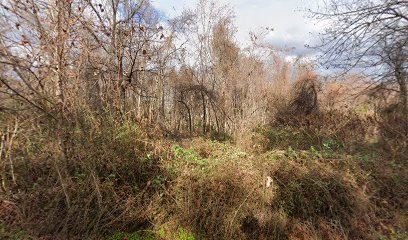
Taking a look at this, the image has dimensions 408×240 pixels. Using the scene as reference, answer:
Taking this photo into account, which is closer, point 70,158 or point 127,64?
point 70,158

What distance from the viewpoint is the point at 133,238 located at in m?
3.47

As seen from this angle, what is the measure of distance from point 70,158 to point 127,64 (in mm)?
4353

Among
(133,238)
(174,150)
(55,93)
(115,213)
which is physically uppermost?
(55,93)

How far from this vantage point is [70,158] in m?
3.73

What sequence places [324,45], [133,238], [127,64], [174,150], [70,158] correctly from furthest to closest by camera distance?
1. [127,64]
2. [324,45]
3. [174,150]
4. [70,158]
5. [133,238]

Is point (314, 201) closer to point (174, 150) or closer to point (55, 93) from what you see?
point (174, 150)

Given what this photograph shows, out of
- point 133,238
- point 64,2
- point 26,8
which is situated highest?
point 64,2

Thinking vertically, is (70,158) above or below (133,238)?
above

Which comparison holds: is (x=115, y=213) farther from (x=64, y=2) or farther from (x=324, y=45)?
(x=324, y=45)

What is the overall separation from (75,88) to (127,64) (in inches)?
145

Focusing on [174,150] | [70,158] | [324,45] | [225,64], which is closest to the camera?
[70,158]

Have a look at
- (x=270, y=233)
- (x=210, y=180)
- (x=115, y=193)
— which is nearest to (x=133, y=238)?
(x=115, y=193)

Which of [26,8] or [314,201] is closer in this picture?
[26,8]

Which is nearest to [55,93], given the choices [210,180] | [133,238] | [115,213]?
[115,213]
